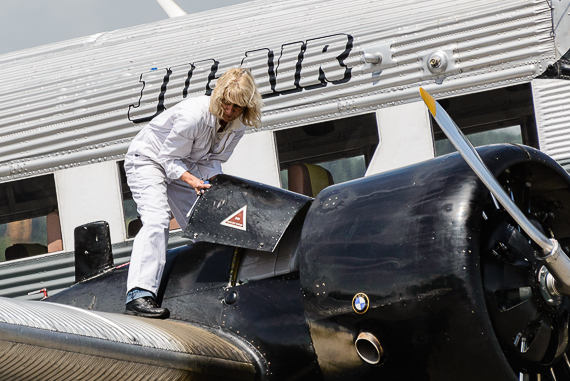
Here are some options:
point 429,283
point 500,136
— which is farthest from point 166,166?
point 500,136

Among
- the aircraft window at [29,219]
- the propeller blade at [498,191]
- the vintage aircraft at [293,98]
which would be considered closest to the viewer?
the propeller blade at [498,191]

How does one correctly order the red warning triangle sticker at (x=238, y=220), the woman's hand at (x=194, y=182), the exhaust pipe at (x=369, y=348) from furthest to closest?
the woman's hand at (x=194, y=182) < the red warning triangle sticker at (x=238, y=220) < the exhaust pipe at (x=369, y=348)

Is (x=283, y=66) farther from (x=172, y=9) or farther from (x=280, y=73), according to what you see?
(x=172, y=9)

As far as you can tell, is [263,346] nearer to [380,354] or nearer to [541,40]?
[380,354]

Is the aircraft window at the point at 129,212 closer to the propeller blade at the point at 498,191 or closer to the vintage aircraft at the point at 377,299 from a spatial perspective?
the vintage aircraft at the point at 377,299

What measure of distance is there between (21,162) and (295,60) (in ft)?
10.1

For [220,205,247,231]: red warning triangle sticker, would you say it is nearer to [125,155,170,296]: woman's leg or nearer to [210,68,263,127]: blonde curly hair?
[125,155,170,296]: woman's leg

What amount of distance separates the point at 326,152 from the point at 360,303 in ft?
12.6

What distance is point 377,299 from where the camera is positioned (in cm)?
253

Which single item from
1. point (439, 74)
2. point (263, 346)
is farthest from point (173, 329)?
point (439, 74)

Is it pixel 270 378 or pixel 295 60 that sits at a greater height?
pixel 295 60

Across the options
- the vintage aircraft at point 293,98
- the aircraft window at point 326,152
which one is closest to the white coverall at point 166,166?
the aircraft window at point 326,152

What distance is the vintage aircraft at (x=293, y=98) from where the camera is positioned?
589cm

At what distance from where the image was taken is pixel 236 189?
3.37m
